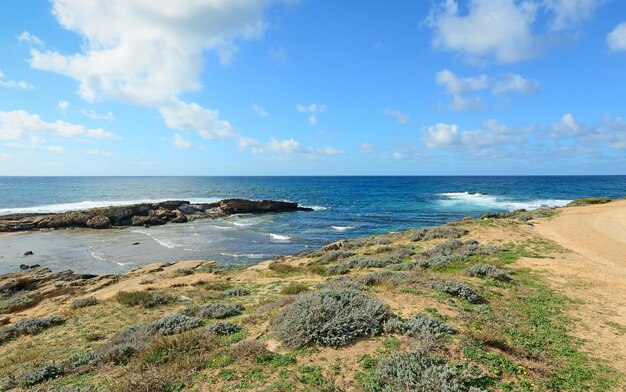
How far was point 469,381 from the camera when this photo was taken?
5746mm

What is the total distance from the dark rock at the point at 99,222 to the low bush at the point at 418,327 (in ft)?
160

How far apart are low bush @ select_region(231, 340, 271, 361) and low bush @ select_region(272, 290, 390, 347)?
558mm

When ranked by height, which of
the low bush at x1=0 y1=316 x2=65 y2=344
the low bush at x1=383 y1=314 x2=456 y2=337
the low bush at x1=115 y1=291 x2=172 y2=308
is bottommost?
the low bush at x1=0 y1=316 x2=65 y2=344

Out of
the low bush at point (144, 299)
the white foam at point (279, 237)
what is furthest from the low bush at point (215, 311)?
the white foam at point (279, 237)

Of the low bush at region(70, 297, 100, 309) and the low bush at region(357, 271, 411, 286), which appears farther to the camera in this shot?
the low bush at region(70, 297, 100, 309)

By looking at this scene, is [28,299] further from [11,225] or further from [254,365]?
[11,225]

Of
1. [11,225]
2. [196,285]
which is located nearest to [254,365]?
[196,285]

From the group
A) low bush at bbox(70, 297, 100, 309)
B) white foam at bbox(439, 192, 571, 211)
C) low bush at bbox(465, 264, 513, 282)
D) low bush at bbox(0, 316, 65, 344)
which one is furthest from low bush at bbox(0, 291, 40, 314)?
white foam at bbox(439, 192, 571, 211)

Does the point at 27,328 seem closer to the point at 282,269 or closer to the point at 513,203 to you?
the point at 282,269

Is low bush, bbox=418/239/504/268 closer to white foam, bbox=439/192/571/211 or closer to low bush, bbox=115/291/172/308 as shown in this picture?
low bush, bbox=115/291/172/308

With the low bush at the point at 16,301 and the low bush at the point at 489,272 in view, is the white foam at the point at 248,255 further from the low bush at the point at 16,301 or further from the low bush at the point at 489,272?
the low bush at the point at 489,272

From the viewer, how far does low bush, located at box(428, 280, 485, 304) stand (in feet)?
34.6

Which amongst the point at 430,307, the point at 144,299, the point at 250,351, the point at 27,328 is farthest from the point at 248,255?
the point at 250,351

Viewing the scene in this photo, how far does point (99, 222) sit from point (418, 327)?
49.6 m
